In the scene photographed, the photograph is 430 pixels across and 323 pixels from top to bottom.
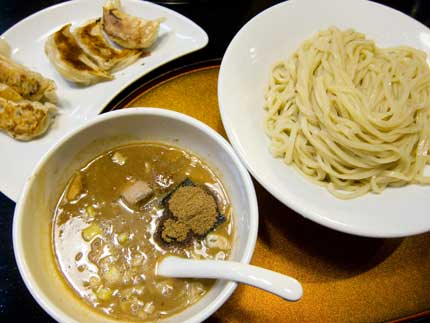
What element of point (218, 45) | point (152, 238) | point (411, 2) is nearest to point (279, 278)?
point (152, 238)

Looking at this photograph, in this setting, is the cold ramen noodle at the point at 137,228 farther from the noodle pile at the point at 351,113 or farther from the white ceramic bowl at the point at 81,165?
the noodle pile at the point at 351,113

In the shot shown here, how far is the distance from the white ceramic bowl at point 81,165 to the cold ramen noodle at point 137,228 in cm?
4

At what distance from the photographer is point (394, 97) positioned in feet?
7.11

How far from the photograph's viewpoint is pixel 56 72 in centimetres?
246

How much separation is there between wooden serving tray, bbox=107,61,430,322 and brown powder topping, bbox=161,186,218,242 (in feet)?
1.41

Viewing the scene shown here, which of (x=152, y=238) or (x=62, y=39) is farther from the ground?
(x=62, y=39)

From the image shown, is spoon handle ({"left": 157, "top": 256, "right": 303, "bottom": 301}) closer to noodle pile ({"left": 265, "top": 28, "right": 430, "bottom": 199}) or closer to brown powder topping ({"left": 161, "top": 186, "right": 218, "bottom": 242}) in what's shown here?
brown powder topping ({"left": 161, "top": 186, "right": 218, "bottom": 242})

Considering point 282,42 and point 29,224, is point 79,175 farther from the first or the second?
point 282,42

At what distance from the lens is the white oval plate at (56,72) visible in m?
2.11

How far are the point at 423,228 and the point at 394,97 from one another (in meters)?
0.90

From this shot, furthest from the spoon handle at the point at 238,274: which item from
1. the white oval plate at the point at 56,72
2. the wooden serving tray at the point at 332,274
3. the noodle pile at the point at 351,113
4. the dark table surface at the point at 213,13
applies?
the dark table surface at the point at 213,13

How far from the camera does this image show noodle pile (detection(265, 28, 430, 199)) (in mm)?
1925

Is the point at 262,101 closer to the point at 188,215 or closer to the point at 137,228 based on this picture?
the point at 188,215

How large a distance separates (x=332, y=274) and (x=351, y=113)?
0.88 meters
